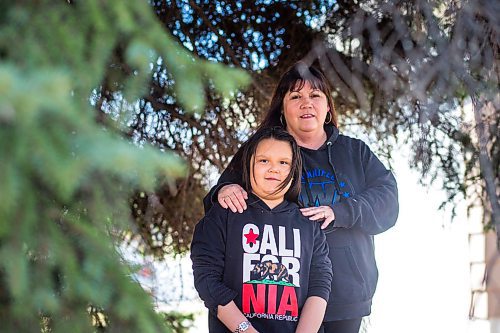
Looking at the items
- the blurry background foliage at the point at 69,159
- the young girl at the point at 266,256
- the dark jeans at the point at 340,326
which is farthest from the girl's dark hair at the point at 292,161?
the blurry background foliage at the point at 69,159

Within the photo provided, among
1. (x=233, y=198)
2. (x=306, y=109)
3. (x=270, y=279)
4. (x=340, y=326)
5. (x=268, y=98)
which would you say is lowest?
(x=340, y=326)

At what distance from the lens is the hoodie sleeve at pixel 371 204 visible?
7.66 ft

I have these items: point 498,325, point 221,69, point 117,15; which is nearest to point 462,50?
point 221,69

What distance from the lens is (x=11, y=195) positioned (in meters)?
0.94

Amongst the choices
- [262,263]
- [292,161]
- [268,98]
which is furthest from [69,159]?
[268,98]

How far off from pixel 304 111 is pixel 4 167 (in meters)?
1.63

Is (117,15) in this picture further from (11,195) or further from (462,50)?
(462,50)

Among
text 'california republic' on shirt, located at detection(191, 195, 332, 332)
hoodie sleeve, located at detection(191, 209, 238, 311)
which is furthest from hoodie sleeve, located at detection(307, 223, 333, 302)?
hoodie sleeve, located at detection(191, 209, 238, 311)

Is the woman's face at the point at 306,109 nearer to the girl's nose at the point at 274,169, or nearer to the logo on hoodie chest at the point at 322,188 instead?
the logo on hoodie chest at the point at 322,188

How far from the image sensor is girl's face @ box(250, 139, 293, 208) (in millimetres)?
2309

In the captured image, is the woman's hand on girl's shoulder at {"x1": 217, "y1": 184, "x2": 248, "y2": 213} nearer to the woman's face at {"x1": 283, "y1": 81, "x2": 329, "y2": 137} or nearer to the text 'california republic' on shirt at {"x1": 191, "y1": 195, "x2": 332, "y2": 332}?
the text 'california republic' on shirt at {"x1": 191, "y1": 195, "x2": 332, "y2": 332}

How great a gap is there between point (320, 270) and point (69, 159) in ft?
4.71

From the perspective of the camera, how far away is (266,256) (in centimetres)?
222

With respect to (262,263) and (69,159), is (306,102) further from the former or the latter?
(69,159)
